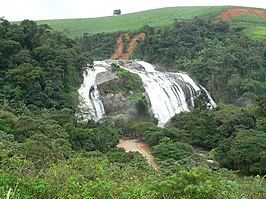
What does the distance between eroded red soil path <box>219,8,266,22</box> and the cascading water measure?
1114 inches

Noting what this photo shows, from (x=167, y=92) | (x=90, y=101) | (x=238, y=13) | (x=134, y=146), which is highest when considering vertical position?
(x=238, y=13)

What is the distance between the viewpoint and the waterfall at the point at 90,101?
32.0 metres

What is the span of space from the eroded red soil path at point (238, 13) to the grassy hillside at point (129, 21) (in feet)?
5.29

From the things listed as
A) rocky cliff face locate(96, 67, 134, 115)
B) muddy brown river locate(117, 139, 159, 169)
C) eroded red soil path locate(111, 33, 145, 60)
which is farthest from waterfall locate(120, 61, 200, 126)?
eroded red soil path locate(111, 33, 145, 60)

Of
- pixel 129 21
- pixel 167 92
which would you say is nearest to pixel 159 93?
pixel 167 92

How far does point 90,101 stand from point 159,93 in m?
7.06

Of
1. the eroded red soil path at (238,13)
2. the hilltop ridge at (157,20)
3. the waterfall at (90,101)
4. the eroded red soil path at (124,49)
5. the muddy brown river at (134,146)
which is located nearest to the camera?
the muddy brown river at (134,146)

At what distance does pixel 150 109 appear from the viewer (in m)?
36.3

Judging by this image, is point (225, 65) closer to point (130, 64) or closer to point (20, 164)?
point (130, 64)

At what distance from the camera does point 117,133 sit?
29203mm

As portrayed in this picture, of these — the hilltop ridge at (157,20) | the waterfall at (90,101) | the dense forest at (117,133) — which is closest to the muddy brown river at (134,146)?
the dense forest at (117,133)

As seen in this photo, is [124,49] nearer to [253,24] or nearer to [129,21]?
[129,21]

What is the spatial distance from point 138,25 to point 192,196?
6505cm

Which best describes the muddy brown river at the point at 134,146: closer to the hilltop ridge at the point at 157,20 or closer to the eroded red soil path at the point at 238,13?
the hilltop ridge at the point at 157,20
